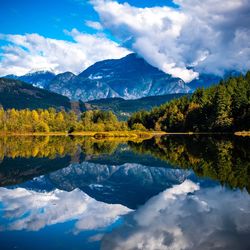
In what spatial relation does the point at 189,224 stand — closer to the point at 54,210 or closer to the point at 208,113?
the point at 54,210

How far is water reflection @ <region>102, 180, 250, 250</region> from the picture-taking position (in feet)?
50.5

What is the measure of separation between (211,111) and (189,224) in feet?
443

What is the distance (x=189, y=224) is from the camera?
18.5 meters

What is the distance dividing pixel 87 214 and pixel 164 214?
14.5ft

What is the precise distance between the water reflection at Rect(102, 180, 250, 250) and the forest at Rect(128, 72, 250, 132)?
341ft

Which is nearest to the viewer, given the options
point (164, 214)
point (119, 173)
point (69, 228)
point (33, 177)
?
point (69, 228)

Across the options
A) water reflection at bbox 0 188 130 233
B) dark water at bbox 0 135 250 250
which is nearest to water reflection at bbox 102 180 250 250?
dark water at bbox 0 135 250 250

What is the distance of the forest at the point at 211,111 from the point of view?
13062 centimetres

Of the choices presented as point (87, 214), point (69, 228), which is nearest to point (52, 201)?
point (87, 214)

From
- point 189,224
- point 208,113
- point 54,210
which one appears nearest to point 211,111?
point 208,113

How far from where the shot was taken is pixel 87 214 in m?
21.4

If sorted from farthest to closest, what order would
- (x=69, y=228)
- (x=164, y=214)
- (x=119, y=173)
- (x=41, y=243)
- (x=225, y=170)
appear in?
(x=119, y=173)
(x=225, y=170)
(x=164, y=214)
(x=69, y=228)
(x=41, y=243)

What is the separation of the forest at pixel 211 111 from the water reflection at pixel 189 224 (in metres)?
104

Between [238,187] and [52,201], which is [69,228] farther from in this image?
[238,187]
